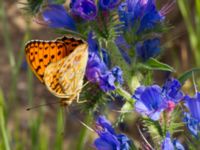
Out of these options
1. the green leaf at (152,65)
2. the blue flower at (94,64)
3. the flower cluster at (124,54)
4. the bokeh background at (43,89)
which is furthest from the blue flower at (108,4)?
the bokeh background at (43,89)

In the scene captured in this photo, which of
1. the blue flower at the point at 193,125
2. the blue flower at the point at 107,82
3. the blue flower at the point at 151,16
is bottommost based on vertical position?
the blue flower at the point at 193,125

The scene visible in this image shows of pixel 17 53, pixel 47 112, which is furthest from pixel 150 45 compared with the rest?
A: pixel 17 53

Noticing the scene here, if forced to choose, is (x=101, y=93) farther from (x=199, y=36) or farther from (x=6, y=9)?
(x=6, y=9)

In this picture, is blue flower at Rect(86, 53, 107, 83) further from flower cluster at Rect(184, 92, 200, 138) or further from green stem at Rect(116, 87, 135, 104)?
flower cluster at Rect(184, 92, 200, 138)

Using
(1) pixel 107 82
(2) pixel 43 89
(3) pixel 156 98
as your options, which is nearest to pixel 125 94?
(1) pixel 107 82

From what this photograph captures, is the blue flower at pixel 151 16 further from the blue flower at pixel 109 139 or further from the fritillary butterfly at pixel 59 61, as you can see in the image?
the blue flower at pixel 109 139
